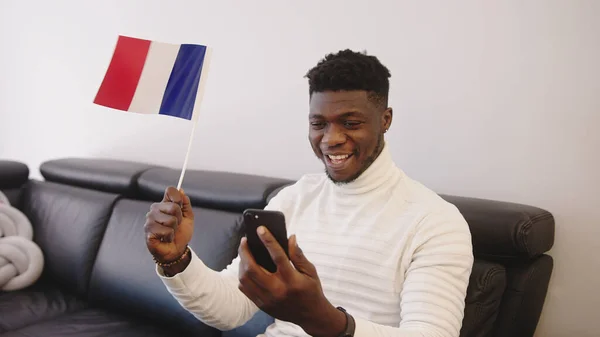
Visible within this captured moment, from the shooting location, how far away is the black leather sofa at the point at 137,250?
3.87 ft

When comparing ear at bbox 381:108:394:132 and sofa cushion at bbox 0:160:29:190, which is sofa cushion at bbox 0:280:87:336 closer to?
sofa cushion at bbox 0:160:29:190

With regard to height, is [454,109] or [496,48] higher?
[496,48]

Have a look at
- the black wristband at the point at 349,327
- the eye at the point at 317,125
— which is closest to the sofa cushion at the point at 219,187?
the eye at the point at 317,125

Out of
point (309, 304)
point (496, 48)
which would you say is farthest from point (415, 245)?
point (496, 48)

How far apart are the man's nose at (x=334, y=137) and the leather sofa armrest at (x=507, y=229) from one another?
0.37 metres

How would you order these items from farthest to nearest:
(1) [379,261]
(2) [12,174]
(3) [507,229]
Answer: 1. (2) [12,174]
2. (3) [507,229]
3. (1) [379,261]

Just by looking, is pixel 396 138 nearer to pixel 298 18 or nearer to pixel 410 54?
pixel 410 54

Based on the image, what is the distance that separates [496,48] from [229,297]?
3.09 feet

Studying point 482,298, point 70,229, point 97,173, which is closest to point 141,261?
point 70,229

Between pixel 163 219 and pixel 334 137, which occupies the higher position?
pixel 334 137

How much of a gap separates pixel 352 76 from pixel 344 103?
0.06m

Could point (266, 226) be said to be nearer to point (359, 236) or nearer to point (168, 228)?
point (168, 228)

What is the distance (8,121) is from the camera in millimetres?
2881

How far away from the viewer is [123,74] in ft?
3.76
